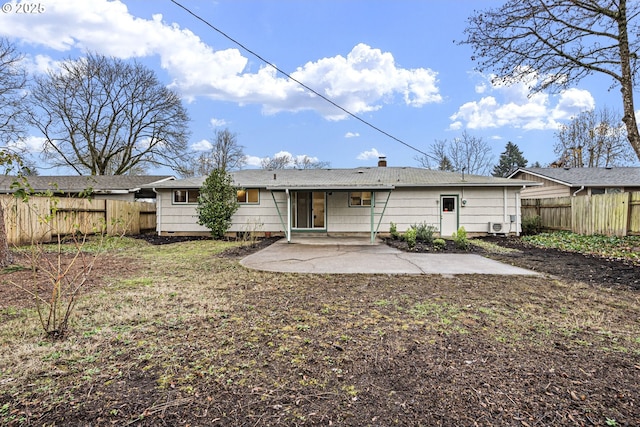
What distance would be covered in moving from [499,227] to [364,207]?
5.45m

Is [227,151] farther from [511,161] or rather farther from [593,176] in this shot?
[511,161]

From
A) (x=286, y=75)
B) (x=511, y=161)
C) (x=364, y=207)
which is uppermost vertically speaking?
(x=511, y=161)

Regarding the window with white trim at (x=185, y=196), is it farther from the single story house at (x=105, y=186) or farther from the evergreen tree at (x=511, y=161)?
the evergreen tree at (x=511, y=161)

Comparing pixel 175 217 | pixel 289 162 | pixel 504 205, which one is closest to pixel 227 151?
pixel 289 162

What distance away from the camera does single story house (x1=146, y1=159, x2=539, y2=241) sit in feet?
41.2

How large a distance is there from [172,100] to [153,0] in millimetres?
21338

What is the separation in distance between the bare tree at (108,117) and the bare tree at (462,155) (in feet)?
75.3

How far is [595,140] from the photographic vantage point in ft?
88.3

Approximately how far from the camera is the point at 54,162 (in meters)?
24.5

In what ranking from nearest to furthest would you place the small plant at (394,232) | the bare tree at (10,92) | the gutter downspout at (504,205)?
1. the small plant at (394,232)
2. the gutter downspout at (504,205)
3. the bare tree at (10,92)

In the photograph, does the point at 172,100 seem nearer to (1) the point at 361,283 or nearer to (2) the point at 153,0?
(2) the point at 153,0

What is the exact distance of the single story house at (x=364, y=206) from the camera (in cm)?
1255

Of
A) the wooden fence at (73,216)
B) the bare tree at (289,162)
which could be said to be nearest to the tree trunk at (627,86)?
the wooden fence at (73,216)

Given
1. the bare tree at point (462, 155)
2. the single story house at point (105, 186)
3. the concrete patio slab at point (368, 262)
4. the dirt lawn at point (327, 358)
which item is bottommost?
the concrete patio slab at point (368, 262)
